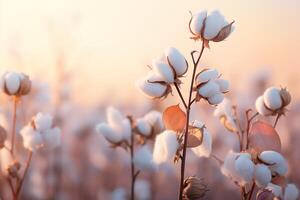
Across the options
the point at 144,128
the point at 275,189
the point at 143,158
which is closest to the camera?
the point at 275,189

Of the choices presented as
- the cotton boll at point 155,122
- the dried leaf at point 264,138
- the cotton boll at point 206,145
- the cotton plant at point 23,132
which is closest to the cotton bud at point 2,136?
the cotton plant at point 23,132

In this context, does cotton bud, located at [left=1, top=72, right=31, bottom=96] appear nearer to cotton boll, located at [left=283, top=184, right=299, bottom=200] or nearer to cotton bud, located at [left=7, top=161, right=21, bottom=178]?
cotton bud, located at [left=7, top=161, right=21, bottom=178]

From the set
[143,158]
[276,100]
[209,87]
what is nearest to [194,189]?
[209,87]

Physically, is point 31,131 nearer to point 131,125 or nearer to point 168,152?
point 131,125

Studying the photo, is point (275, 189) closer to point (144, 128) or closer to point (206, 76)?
point (206, 76)

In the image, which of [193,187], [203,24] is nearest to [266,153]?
[193,187]
